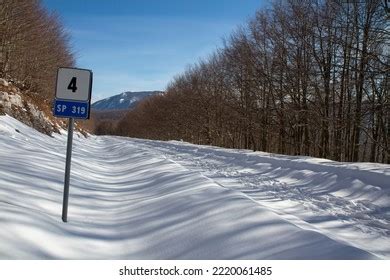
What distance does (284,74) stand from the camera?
27906 millimetres

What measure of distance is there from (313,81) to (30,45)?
21.3m

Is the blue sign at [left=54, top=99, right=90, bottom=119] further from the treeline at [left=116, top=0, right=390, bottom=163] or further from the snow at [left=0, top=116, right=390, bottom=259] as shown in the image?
the treeline at [left=116, top=0, right=390, bottom=163]

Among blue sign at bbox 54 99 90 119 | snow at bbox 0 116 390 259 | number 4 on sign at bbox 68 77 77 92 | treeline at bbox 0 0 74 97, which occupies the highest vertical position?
treeline at bbox 0 0 74 97

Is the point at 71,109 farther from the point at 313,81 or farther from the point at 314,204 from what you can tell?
the point at 313,81

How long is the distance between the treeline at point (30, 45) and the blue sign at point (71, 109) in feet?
72.7

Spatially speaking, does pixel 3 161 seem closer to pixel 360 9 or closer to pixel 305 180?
pixel 305 180

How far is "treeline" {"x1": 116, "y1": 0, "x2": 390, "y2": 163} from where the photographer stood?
18.6 metres

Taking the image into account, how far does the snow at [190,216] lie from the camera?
4.66m

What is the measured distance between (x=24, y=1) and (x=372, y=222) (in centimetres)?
2914

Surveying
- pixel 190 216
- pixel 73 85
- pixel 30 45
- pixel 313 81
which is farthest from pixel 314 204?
pixel 30 45

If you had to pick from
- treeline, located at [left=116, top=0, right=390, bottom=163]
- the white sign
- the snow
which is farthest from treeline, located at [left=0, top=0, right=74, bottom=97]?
the white sign

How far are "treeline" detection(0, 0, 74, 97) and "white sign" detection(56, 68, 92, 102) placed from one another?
72.5 feet

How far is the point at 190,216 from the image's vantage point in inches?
253
